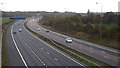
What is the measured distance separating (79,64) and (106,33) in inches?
881

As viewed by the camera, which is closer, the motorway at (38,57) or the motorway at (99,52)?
the motorway at (99,52)

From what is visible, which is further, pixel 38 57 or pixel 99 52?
pixel 99 52

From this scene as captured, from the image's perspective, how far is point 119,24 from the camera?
14.6 m

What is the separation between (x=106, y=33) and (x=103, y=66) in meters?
17.8

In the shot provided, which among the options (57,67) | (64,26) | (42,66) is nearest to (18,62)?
(42,66)

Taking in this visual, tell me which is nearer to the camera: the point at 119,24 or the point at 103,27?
the point at 119,24

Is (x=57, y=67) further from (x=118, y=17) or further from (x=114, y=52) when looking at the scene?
(x=118, y=17)

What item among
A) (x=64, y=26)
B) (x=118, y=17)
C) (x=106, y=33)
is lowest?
(x=64, y=26)

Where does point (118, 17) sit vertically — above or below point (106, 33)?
above

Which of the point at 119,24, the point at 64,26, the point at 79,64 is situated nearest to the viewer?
the point at 119,24

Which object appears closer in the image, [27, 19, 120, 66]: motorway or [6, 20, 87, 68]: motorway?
[27, 19, 120, 66]: motorway

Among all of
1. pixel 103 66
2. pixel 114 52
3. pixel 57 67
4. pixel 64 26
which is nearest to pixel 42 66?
pixel 57 67

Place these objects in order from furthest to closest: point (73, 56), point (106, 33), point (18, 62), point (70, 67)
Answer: point (73, 56), point (18, 62), point (70, 67), point (106, 33)

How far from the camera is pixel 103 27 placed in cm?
1647
